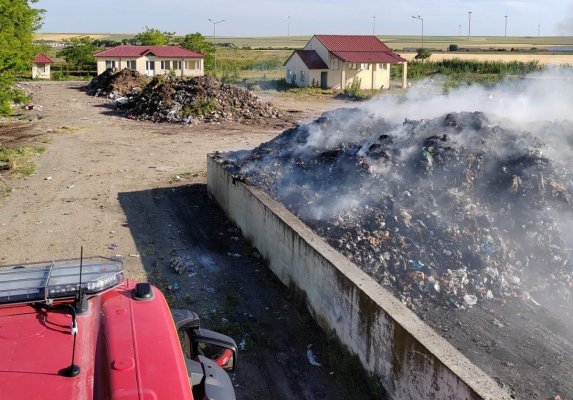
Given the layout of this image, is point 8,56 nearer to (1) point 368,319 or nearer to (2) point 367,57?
(1) point 368,319

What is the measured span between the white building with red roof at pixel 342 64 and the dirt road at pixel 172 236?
18356 mm

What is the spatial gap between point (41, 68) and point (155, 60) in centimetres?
1066

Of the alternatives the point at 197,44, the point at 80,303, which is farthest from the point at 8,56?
the point at 197,44

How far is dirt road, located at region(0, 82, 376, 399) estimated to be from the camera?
18.5 feet

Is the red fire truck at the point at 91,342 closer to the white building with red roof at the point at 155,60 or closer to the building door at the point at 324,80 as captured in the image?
the building door at the point at 324,80

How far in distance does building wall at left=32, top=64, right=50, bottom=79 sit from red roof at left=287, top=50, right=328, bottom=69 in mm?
23841

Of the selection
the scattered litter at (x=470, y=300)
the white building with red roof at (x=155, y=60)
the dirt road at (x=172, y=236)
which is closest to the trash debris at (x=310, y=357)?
the dirt road at (x=172, y=236)

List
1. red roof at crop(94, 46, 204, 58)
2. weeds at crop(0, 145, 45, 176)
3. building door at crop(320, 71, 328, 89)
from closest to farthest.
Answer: weeds at crop(0, 145, 45, 176) < building door at crop(320, 71, 328, 89) < red roof at crop(94, 46, 204, 58)

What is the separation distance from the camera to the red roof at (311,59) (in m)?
36.7

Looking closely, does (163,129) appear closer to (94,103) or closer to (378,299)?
(94,103)

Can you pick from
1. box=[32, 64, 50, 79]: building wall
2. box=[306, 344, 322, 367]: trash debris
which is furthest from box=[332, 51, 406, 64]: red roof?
box=[306, 344, 322, 367]: trash debris

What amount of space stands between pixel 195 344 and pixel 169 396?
1.04 meters

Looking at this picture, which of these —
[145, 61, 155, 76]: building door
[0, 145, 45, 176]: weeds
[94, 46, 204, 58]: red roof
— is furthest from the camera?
[145, 61, 155, 76]: building door

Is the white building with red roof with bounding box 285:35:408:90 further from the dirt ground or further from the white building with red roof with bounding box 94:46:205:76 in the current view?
the dirt ground
